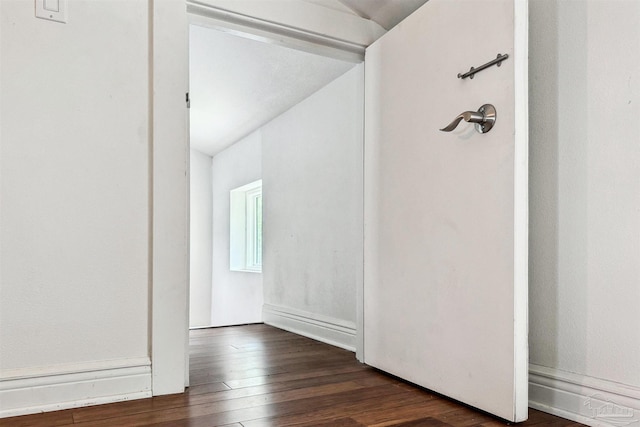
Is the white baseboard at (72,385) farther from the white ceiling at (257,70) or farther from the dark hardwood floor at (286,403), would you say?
the white ceiling at (257,70)

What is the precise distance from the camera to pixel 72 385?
1.65 m

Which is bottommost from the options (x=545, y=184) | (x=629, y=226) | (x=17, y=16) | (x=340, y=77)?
(x=629, y=226)

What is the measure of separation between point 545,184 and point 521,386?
0.67 m

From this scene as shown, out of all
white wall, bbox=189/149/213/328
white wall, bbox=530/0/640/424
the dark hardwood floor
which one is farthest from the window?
white wall, bbox=530/0/640/424

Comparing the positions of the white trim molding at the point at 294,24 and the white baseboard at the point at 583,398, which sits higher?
the white trim molding at the point at 294,24

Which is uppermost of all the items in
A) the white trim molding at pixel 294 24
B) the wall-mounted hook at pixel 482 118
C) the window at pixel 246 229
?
the white trim molding at pixel 294 24

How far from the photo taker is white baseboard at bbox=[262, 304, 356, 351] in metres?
2.74

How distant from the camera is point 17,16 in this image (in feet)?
5.40

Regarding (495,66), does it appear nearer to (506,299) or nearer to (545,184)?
(545,184)

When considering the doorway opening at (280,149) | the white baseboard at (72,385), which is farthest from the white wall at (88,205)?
the doorway opening at (280,149)

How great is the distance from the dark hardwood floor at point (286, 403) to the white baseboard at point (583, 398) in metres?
0.05

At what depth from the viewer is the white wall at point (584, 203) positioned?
1396 millimetres

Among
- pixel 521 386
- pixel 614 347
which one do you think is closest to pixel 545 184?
pixel 614 347

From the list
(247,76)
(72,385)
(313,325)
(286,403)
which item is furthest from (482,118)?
(247,76)
